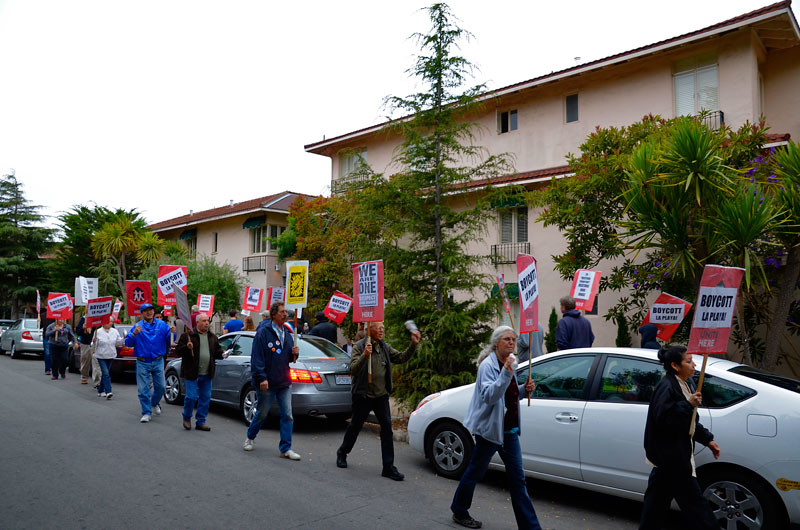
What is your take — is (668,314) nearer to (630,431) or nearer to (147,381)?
(630,431)

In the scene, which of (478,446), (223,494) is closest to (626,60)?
(478,446)

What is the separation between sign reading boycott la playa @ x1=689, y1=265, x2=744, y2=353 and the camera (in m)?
4.82

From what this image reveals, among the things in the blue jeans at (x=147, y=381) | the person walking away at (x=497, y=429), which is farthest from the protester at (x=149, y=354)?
the person walking away at (x=497, y=429)

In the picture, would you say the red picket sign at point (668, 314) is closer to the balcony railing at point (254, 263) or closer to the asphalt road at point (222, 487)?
the asphalt road at point (222, 487)

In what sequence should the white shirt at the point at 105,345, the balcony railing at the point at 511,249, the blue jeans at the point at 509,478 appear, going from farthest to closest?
the balcony railing at the point at 511,249, the white shirt at the point at 105,345, the blue jeans at the point at 509,478

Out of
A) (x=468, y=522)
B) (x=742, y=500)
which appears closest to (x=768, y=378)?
(x=742, y=500)

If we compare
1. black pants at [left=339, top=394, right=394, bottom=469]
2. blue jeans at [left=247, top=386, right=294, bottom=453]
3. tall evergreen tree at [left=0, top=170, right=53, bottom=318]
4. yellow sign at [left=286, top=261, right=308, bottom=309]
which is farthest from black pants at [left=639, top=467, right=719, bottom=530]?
tall evergreen tree at [left=0, top=170, right=53, bottom=318]

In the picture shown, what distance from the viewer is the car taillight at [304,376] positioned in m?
8.90

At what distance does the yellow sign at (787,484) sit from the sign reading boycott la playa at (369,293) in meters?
4.27

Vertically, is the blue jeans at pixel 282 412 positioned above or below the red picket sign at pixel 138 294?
below

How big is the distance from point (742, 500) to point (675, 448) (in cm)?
117

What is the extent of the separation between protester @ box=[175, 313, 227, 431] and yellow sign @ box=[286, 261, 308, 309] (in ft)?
4.81

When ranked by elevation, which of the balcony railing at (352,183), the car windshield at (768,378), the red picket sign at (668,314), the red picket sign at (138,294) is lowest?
the car windshield at (768,378)

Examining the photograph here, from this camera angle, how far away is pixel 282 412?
24.5 feet
